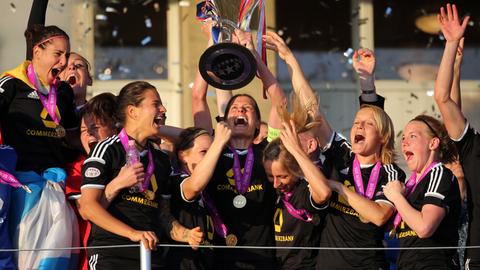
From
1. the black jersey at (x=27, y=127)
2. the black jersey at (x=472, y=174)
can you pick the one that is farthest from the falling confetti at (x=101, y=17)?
the black jersey at (x=472, y=174)

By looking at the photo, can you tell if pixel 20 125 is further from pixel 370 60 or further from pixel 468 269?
pixel 468 269

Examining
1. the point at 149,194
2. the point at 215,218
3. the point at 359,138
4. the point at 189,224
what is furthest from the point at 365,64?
the point at 149,194

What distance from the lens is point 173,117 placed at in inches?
384

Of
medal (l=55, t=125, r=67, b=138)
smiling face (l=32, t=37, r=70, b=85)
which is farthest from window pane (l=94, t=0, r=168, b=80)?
medal (l=55, t=125, r=67, b=138)

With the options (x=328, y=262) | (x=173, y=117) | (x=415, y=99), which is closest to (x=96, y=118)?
(x=328, y=262)

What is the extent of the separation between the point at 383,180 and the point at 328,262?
500mm

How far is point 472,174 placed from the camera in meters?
5.82

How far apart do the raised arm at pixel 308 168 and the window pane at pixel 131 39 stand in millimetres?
4345

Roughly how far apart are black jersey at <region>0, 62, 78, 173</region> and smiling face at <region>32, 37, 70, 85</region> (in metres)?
0.11

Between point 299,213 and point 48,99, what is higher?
point 48,99

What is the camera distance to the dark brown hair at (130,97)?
5.62m

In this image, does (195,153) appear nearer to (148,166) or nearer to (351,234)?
(148,166)

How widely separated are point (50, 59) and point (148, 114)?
633mm

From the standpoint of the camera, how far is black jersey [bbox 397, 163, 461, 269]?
5.50 m
